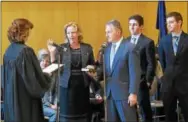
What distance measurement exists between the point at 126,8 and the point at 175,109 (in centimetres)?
358

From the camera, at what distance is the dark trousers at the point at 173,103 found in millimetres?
3926

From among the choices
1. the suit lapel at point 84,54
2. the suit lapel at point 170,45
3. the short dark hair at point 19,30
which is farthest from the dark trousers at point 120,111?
the short dark hair at point 19,30

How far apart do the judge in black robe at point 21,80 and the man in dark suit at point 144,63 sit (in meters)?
1.20

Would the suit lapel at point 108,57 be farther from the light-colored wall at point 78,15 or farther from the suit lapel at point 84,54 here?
the light-colored wall at point 78,15

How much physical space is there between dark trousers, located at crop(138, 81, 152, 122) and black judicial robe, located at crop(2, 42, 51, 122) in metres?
1.19

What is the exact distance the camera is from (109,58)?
3.61 metres

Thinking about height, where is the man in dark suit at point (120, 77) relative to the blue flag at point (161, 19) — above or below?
below

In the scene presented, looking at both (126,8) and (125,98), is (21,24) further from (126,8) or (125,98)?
(126,8)

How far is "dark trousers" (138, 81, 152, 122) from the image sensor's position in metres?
4.16

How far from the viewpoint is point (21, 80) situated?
11.1 feet

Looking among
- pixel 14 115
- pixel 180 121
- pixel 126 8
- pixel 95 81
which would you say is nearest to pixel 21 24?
pixel 14 115

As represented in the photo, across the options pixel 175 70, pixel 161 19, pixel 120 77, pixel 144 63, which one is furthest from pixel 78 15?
pixel 120 77

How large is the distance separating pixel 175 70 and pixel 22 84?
161 cm

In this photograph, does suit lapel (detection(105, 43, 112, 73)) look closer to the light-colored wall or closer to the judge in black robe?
the judge in black robe
